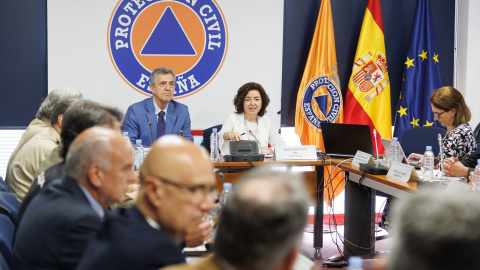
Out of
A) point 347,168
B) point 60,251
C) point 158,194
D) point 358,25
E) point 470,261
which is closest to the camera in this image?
point 470,261

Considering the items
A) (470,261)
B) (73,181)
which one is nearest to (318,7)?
(73,181)

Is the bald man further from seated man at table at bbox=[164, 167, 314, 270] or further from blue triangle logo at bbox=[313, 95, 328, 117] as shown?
blue triangle logo at bbox=[313, 95, 328, 117]

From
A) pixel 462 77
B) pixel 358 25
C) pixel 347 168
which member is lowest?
pixel 347 168

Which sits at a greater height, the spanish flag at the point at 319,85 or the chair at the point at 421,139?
the spanish flag at the point at 319,85

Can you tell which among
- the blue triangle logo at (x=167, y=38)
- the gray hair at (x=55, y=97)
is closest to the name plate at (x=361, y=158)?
the gray hair at (x=55, y=97)

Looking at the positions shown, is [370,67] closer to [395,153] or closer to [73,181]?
[395,153]

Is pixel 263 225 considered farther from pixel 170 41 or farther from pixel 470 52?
pixel 470 52

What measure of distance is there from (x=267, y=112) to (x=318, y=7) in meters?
1.31

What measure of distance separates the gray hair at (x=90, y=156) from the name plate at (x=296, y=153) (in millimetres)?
2986

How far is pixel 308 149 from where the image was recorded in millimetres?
4875

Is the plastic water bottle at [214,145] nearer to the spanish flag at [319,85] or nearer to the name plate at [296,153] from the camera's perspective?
the name plate at [296,153]

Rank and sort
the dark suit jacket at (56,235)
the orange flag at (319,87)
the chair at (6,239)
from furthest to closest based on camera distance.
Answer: the orange flag at (319,87) < the chair at (6,239) < the dark suit jacket at (56,235)

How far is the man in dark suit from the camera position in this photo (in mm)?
1799

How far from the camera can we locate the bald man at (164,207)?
1471mm
